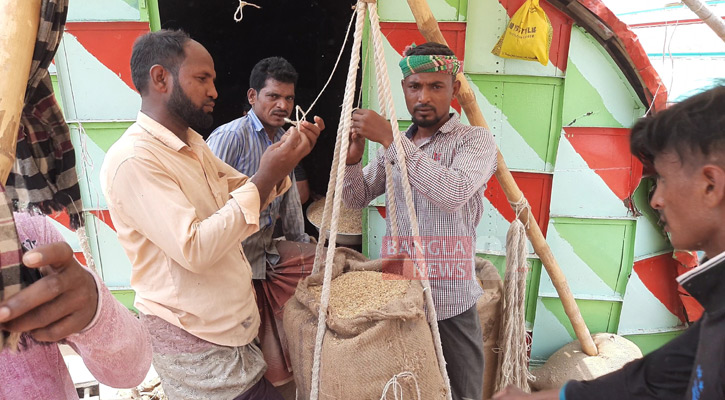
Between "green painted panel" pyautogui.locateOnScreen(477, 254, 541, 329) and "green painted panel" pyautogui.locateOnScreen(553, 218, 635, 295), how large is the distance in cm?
25

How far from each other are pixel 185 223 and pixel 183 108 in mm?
433

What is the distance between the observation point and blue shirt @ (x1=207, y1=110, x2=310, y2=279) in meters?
2.02

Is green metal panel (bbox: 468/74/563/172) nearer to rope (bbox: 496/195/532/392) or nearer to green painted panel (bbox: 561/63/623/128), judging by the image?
green painted panel (bbox: 561/63/623/128)

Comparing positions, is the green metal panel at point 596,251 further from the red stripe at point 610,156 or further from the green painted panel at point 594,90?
the green painted panel at point 594,90

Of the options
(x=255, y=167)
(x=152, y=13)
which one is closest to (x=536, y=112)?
(x=255, y=167)

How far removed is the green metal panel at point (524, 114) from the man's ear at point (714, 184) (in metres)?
1.68

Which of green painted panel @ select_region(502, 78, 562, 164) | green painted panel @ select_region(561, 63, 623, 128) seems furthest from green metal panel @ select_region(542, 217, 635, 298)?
green painted panel @ select_region(561, 63, 623, 128)

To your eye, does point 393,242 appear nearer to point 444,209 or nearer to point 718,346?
point 444,209

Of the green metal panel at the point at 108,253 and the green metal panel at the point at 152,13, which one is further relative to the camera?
the green metal panel at the point at 108,253

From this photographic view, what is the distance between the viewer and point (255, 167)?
219 cm

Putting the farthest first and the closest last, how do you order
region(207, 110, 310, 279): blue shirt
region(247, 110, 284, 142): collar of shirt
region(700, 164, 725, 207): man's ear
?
region(247, 110, 284, 142): collar of shirt < region(207, 110, 310, 279): blue shirt < region(700, 164, 725, 207): man's ear

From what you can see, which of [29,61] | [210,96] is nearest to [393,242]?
[210,96]

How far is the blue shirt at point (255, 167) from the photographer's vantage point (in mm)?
2016

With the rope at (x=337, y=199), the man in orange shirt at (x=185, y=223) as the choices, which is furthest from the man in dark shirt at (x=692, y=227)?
the man in orange shirt at (x=185, y=223)
